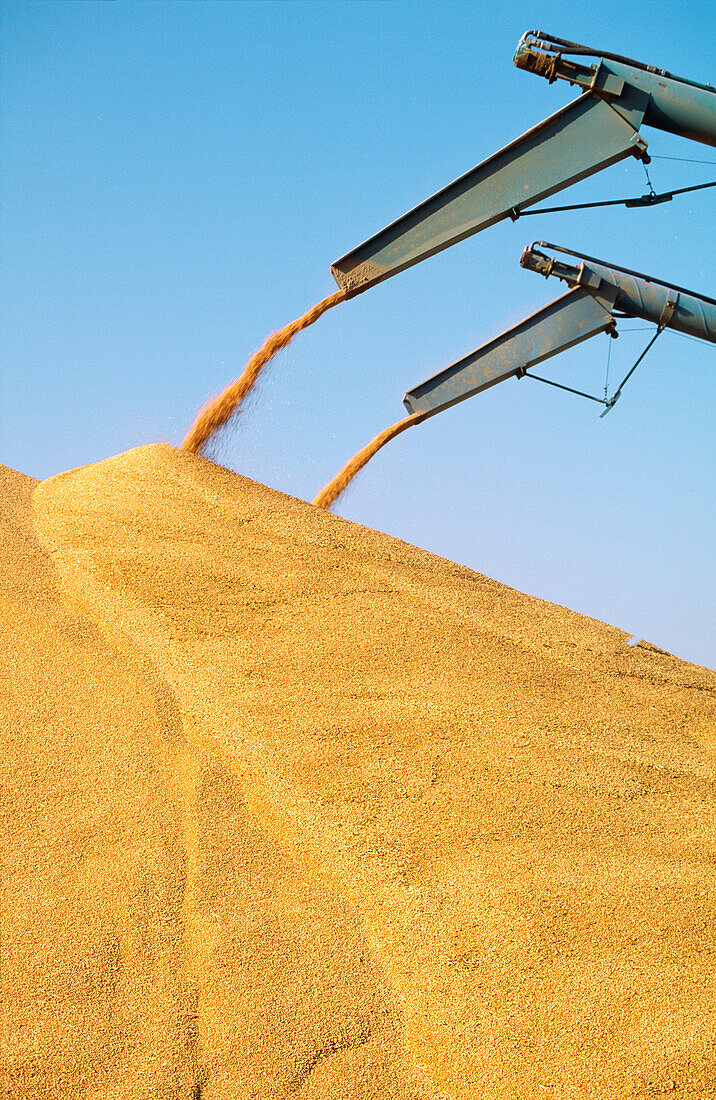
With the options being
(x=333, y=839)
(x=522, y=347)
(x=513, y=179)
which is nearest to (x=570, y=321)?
(x=522, y=347)

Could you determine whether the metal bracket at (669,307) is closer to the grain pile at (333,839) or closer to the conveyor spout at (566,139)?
the conveyor spout at (566,139)

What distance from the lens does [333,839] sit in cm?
334

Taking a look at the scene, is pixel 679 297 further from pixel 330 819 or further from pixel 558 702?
pixel 330 819

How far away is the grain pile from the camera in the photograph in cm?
255

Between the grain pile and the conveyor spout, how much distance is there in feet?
6.87

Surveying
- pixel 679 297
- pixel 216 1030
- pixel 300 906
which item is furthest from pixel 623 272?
pixel 216 1030

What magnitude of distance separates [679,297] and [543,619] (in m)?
2.81

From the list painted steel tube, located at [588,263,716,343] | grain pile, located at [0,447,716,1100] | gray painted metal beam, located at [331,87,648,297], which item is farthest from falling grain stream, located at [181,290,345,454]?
painted steel tube, located at [588,263,716,343]

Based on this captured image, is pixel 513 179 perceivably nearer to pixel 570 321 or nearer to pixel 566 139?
pixel 566 139

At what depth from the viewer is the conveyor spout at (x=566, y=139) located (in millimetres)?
5020

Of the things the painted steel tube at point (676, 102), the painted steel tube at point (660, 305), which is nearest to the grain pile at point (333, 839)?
the painted steel tube at point (660, 305)

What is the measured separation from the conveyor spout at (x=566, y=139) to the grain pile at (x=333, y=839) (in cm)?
209

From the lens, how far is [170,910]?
2980 millimetres

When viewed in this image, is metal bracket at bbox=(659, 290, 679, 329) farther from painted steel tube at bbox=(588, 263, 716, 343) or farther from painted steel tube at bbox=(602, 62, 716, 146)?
painted steel tube at bbox=(602, 62, 716, 146)
